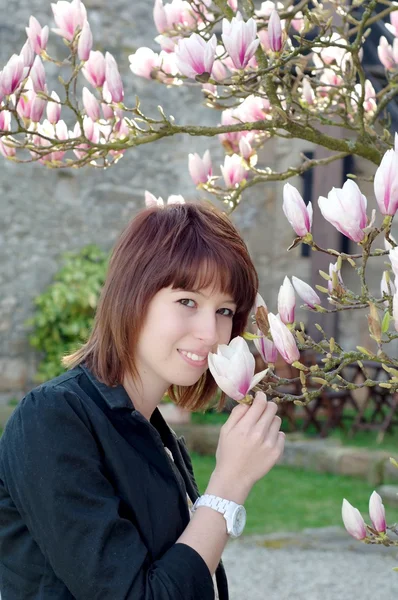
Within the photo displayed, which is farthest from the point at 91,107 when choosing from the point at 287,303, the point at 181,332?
the point at 287,303

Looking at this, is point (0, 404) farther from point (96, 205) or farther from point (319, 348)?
point (319, 348)

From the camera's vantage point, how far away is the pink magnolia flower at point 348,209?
122cm

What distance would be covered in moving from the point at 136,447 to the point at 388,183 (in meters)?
0.60

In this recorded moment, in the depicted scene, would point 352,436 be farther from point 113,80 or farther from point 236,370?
point 236,370

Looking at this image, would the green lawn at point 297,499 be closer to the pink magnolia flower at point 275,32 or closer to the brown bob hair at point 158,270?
the brown bob hair at point 158,270

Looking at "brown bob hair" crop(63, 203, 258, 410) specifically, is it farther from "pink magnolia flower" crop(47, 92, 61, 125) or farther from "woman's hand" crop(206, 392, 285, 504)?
"pink magnolia flower" crop(47, 92, 61, 125)

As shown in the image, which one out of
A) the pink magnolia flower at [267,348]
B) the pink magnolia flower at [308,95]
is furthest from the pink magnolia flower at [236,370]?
the pink magnolia flower at [308,95]

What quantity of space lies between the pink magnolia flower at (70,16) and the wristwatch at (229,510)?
101 centimetres

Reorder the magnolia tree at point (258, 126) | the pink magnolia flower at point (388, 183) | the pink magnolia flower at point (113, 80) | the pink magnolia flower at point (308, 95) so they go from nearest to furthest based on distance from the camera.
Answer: the pink magnolia flower at point (388, 183), the magnolia tree at point (258, 126), the pink magnolia flower at point (113, 80), the pink magnolia flower at point (308, 95)

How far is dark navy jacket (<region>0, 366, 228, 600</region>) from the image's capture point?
4.33 ft

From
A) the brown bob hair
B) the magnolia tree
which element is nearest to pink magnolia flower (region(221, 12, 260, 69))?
the magnolia tree

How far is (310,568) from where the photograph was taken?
4508mm

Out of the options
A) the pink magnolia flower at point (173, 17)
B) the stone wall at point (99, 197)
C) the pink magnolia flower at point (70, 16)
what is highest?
the pink magnolia flower at point (173, 17)

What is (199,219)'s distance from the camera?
156cm
